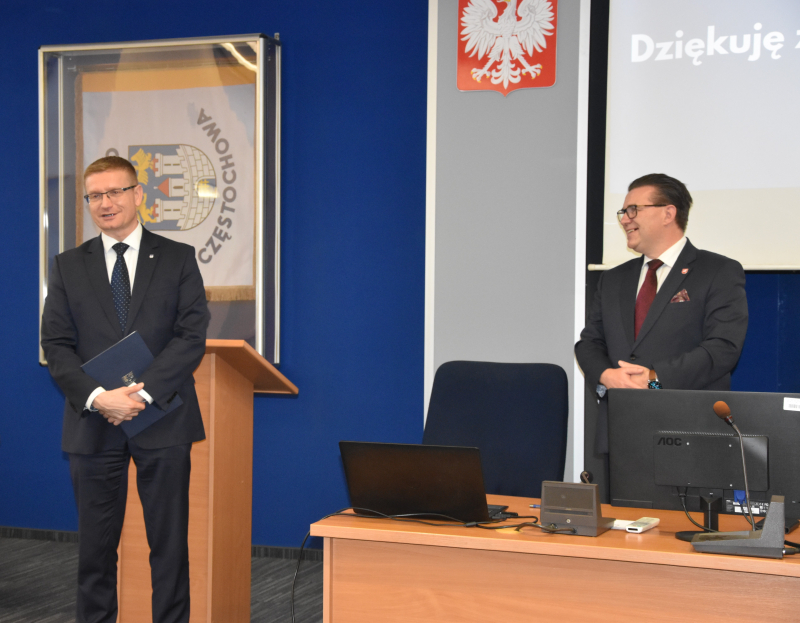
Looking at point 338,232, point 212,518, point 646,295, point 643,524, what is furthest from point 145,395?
point 646,295

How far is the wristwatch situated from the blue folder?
1.56m

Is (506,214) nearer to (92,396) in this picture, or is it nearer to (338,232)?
(338,232)

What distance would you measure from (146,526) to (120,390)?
19.4 inches

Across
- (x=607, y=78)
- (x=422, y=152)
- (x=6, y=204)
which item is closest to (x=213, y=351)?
(x=422, y=152)

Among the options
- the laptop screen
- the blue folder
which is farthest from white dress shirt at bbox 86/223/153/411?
the laptop screen

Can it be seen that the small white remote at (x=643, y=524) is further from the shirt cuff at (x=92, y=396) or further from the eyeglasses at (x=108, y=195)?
the eyeglasses at (x=108, y=195)

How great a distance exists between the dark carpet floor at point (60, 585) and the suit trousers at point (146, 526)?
71 cm

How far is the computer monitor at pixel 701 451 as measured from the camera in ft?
5.26

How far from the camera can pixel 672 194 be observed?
2.76m

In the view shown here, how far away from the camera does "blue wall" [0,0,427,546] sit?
12.5 ft

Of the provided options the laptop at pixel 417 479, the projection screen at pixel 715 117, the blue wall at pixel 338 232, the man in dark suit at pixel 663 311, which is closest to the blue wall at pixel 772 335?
the projection screen at pixel 715 117

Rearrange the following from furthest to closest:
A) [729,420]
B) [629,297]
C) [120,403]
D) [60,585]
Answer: [60,585]
[629,297]
[120,403]
[729,420]

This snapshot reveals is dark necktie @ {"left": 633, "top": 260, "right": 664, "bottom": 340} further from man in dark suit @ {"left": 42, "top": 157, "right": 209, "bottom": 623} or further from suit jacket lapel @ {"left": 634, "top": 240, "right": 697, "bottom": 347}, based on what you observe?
man in dark suit @ {"left": 42, "top": 157, "right": 209, "bottom": 623}

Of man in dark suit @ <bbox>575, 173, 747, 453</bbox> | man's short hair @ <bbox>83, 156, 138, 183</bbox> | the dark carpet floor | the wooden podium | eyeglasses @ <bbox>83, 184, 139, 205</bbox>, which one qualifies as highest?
man's short hair @ <bbox>83, 156, 138, 183</bbox>
